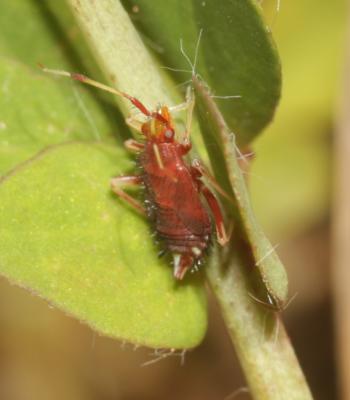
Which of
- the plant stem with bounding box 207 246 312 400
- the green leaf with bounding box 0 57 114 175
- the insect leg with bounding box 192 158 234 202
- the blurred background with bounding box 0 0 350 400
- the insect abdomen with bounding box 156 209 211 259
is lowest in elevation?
the blurred background with bounding box 0 0 350 400

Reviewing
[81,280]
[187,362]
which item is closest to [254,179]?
[187,362]

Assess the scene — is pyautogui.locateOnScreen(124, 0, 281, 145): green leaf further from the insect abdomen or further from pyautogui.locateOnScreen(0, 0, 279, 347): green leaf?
the insect abdomen

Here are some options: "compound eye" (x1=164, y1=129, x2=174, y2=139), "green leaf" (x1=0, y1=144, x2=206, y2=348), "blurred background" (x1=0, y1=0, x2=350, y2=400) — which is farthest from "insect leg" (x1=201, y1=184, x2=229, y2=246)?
"blurred background" (x1=0, y1=0, x2=350, y2=400)

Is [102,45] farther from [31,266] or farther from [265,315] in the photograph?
[265,315]

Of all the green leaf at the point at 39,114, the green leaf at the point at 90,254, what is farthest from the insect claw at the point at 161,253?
the green leaf at the point at 39,114

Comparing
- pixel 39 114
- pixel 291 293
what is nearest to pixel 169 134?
pixel 39 114
